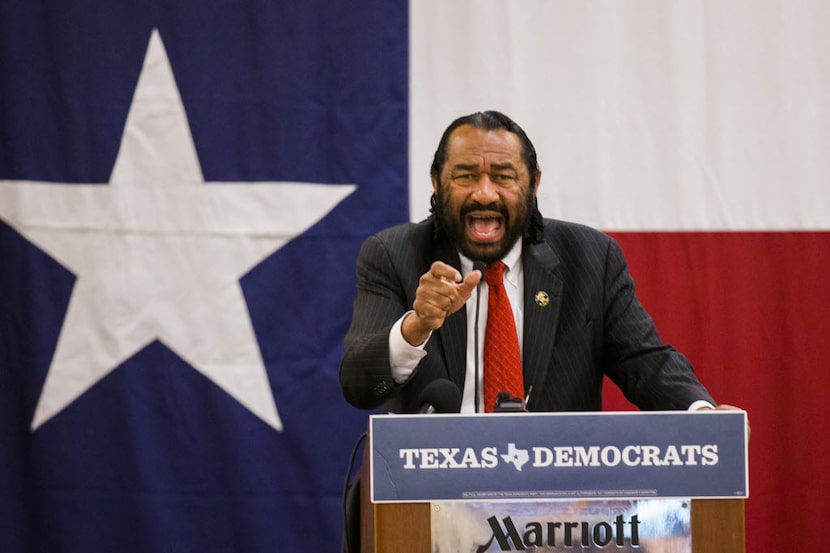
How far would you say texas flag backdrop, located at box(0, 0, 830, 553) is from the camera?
3.60 m

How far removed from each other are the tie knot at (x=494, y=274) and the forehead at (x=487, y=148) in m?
0.24

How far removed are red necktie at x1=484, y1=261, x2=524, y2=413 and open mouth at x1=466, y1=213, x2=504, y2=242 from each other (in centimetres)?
8

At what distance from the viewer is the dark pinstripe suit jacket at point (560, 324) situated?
2422 mm

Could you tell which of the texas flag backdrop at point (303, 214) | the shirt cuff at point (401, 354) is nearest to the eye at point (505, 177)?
the shirt cuff at point (401, 354)

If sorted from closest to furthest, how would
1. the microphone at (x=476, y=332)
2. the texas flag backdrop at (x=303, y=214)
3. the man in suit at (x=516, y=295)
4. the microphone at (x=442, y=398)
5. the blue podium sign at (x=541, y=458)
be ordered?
the blue podium sign at (x=541, y=458) → the microphone at (x=442, y=398) → the microphone at (x=476, y=332) → the man in suit at (x=516, y=295) → the texas flag backdrop at (x=303, y=214)

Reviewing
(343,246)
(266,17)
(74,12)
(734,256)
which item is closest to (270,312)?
(343,246)

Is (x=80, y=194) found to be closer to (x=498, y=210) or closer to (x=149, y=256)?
(x=149, y=256)

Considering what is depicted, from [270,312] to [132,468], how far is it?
2.36 feet

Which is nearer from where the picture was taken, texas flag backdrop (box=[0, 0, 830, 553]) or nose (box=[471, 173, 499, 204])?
nose (box=[471, 173, 499, 204])

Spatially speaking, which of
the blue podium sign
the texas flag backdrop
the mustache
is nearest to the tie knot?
the mustache

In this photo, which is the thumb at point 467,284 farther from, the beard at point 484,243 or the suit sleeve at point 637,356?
the suit sleeve at point 637,356

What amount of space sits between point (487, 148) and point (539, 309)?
396 mm

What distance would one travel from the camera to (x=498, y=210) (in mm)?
2406

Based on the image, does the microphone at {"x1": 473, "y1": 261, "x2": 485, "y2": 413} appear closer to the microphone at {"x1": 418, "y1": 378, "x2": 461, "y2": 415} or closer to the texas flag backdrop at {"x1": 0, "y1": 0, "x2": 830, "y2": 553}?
the microphone at {"x1": 418, "y1": 378, "x2": 461, "y2": 415}
